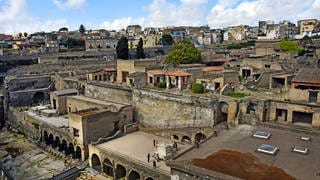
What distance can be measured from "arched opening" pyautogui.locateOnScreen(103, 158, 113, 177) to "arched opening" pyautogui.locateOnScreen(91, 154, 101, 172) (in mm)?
839

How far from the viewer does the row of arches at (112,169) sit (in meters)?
22.5

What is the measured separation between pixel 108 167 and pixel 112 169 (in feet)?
2.30

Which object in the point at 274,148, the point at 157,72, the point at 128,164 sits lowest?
the point at 128,164

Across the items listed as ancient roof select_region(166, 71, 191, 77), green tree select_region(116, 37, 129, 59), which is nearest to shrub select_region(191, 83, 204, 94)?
ancient roof select_region(166, 71, 191, 77)

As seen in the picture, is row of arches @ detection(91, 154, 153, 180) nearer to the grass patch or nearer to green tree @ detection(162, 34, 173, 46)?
the grass patch

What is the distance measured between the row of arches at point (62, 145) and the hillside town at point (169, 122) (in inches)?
5.2

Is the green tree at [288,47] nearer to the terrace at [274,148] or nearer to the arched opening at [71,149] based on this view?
the terrace at [274,148]

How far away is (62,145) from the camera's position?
3086 centimetres

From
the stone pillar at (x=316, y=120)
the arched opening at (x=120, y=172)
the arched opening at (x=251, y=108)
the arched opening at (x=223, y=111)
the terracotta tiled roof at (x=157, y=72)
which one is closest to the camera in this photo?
the stone pillar at (x=316, y=120)

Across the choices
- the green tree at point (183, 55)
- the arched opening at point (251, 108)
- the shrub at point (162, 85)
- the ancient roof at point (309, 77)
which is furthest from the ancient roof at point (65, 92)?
the ancient roof at point (309, 77)

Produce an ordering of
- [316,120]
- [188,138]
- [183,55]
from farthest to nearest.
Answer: [183,55] → [188,138] → [316,120]

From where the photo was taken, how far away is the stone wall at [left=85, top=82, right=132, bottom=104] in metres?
33.9

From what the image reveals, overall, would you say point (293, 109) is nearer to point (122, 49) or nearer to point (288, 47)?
point (288, 47)

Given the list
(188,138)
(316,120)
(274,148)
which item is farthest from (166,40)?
(274,148)
